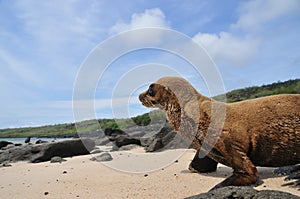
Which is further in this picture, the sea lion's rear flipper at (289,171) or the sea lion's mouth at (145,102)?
the sea lion's mouth at (145,102)

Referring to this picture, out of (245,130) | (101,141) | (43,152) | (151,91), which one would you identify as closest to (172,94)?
(151,91)

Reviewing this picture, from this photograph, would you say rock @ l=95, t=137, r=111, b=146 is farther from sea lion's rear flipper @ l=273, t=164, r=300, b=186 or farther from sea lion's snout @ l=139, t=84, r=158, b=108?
sea lion's rear flipper @ l=273, t=164, r=300, b=186

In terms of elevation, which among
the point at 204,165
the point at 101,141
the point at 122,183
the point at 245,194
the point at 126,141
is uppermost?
the point at 101,141

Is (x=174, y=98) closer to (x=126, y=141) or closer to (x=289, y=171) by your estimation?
(x=289, y=171)

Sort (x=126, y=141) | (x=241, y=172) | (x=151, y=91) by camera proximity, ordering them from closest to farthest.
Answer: (x=241, y=172)
(x=151, y=91)
(x=126, y=141)

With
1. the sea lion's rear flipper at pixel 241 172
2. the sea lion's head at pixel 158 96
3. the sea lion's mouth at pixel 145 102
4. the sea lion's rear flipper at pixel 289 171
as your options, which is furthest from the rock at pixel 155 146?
the sea lion's rear flipper at pixel 241 172

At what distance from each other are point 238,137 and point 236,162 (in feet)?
1.56

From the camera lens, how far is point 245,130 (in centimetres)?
588

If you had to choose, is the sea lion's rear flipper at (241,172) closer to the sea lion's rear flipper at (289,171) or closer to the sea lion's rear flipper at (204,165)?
the sea lion's rear flipper at (289,171)

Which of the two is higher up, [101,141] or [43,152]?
[101,141]

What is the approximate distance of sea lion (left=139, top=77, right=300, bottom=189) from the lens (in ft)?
18.8

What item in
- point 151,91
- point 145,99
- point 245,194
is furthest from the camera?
point 145,99

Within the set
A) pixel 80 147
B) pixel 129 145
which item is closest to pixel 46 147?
pixel 80 147

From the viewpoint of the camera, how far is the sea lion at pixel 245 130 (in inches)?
226
